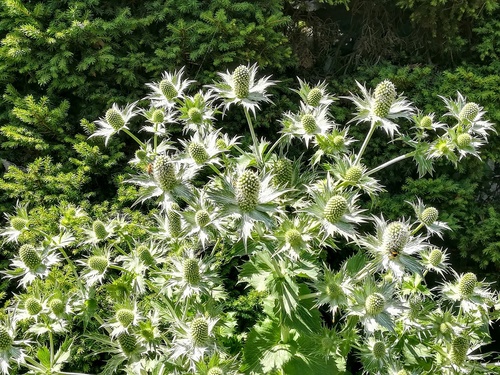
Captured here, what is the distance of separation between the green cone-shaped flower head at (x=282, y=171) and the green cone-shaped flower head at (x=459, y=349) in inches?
37.6

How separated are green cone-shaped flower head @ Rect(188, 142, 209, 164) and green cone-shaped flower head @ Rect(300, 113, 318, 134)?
1.35 ft

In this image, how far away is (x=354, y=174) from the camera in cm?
185

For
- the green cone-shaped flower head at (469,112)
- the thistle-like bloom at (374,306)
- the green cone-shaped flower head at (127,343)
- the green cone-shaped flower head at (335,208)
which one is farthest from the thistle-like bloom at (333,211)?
the green cone-shaped flower head at (127,343)

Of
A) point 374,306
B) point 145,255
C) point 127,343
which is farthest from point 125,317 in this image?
point 374,306

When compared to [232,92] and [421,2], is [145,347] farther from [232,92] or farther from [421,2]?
[421,2]

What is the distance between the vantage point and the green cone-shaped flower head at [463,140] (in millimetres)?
1964

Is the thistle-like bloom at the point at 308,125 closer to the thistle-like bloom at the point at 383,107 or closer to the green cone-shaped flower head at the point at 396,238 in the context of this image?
the thistle-like bloom at the point at 383,107

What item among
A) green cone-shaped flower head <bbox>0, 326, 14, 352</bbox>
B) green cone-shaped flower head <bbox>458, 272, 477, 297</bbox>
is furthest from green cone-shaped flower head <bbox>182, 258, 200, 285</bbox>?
green cone-shaped flower head <bbox>458, 272, 477, 297</bbox>

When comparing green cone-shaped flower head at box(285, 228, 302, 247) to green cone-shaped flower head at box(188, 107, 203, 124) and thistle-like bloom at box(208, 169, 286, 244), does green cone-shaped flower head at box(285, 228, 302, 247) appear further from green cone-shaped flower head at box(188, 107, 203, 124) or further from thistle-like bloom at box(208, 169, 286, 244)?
green cone-shaped flower head at box(188, 107, 203, 124)

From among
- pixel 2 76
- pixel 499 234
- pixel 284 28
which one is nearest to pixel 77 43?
pixel 2 76

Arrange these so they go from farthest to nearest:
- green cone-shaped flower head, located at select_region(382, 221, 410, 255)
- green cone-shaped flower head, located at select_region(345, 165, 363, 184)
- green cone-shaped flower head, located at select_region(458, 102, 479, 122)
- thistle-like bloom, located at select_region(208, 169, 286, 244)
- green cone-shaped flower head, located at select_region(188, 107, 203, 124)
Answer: green cone-shaped flower head, located at select_region(458, 102, 479, 122), green cone-shaped flower head, located at select_region(188, 107, 203, 124), green cone-shaped flower head, located at select_region(345, 165, 363, 184), green cone-shaped flower head, located at select_region(382, 221, 410, 255), thistle-like bloom, located at select_region(208, 169, 286, 244)

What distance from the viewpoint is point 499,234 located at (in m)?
3.38

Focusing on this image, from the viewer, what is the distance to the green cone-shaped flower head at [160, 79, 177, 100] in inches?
81.4

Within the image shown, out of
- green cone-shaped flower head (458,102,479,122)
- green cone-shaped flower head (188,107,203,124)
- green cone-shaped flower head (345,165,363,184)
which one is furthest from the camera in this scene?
green cone-shaped flower head (458,102,479,122)
